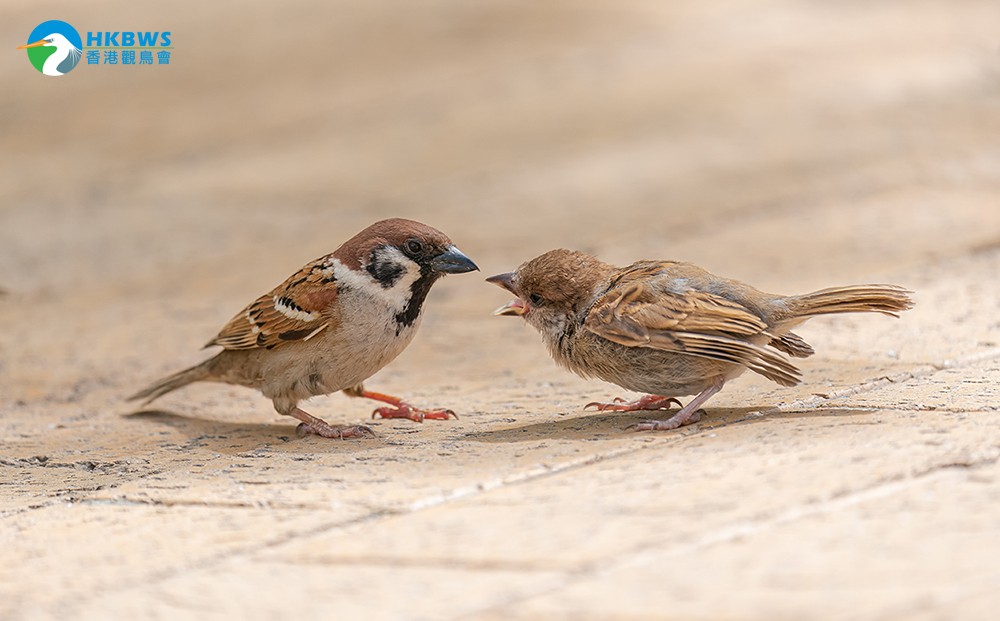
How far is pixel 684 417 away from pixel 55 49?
11939mm

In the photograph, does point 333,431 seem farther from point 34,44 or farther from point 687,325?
point 34,44

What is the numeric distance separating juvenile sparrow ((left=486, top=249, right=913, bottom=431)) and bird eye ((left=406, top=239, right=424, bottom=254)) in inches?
19.4

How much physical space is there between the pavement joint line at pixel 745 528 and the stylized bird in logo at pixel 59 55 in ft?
42.1

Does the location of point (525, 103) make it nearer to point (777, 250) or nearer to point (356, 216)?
point (356, 216)

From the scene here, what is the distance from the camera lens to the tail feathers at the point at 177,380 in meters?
5.45

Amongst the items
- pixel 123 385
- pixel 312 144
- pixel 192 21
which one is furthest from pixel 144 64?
pixel 123 385

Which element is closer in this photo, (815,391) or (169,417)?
(815,391)

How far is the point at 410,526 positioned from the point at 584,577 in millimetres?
656

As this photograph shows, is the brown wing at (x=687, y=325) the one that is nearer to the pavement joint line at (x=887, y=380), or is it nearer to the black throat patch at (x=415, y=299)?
the pavement joint line at (x=887, y=380)

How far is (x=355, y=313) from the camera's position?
14.9ft

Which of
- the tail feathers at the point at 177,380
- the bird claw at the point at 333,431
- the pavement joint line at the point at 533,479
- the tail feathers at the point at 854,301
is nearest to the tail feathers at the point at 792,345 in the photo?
the tail feathers at the point at 854,301

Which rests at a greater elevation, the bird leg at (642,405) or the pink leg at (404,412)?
the bird leg at (642,405)

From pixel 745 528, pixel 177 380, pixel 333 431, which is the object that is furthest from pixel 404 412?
pixel 745 528

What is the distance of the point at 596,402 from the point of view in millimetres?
4836
